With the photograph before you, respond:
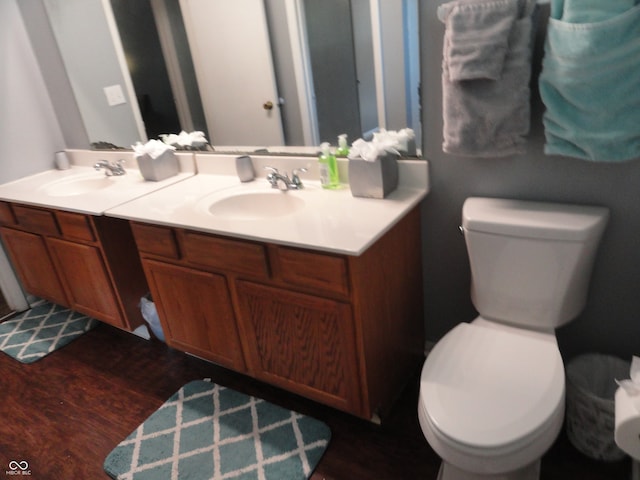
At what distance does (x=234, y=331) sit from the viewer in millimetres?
1656

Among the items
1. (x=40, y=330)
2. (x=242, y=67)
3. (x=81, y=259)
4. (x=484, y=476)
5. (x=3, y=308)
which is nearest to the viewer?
(x=484, y=476)

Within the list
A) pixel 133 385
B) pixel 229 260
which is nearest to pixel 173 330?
pixel 133 385

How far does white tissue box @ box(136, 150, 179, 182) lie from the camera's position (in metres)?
2.11

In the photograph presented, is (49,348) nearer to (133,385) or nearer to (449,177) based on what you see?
(133,385)

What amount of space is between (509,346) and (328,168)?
87 centimetres

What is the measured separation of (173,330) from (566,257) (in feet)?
4.95

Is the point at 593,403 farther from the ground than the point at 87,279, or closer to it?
closer to it

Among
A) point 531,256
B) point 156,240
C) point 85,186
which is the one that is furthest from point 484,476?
point 85,186

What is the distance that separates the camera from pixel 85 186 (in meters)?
2.39

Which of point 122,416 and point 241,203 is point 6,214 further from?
point 241,203

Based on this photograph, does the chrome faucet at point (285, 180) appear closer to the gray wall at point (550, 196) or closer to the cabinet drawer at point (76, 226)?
the gray wall at point (550, 196)

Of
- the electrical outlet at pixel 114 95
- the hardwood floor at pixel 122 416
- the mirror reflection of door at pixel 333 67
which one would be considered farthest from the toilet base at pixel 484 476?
the electrical outlet at pixel 114 95

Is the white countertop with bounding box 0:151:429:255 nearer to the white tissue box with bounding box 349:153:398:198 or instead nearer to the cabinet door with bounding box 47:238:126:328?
the white tissue box with bounding box 349:153:398:198

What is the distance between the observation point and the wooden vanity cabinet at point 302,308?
1.33m
